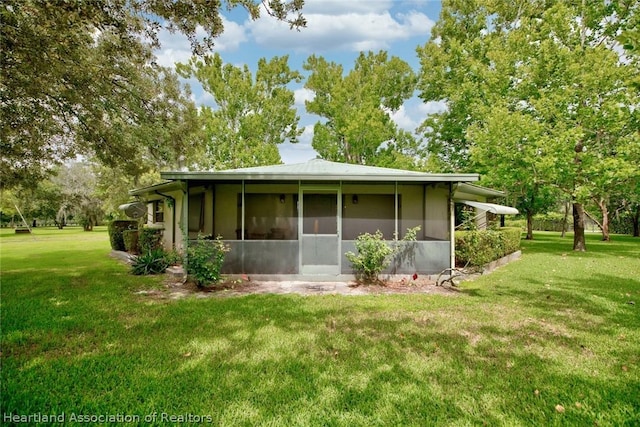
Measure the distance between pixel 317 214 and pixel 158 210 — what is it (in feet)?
28.0

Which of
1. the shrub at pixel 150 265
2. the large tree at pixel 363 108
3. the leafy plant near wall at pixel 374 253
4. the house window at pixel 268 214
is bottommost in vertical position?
the shrub at pixel 150 265

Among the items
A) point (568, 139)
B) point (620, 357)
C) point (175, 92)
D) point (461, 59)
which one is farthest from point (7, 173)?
point (461, 59)

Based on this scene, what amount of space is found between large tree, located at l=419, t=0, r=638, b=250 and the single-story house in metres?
5.34

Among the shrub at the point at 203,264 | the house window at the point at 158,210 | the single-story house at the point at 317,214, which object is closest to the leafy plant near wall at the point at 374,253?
the single-story house at the point at 317,214

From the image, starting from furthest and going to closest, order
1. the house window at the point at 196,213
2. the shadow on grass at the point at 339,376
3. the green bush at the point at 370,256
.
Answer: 1. the house window at the point at 196,213
2. the green bush at the point at 370,256
3. the shadow on grass at the point at 339,376

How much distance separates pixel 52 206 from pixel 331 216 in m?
40.0

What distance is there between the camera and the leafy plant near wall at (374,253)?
25.4ft

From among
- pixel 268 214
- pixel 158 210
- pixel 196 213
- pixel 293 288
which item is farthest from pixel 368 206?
pixel 158 210

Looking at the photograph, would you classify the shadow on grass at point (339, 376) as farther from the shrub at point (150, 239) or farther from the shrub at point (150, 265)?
the shrub at point (150, 239)

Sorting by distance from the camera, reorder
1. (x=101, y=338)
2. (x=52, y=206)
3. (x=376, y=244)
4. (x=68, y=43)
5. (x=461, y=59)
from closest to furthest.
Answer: (x=101, y=338) < (x=68, y=43) < (x=376, y=244) < (x=461, y=59) < (x=52, y=206)

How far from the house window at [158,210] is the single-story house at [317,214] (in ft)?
13.1

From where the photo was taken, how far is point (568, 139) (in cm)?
1269

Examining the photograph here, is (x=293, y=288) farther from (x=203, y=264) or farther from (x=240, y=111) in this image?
(x=240, y=111)

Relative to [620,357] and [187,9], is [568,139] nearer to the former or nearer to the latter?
A: [620,357]
